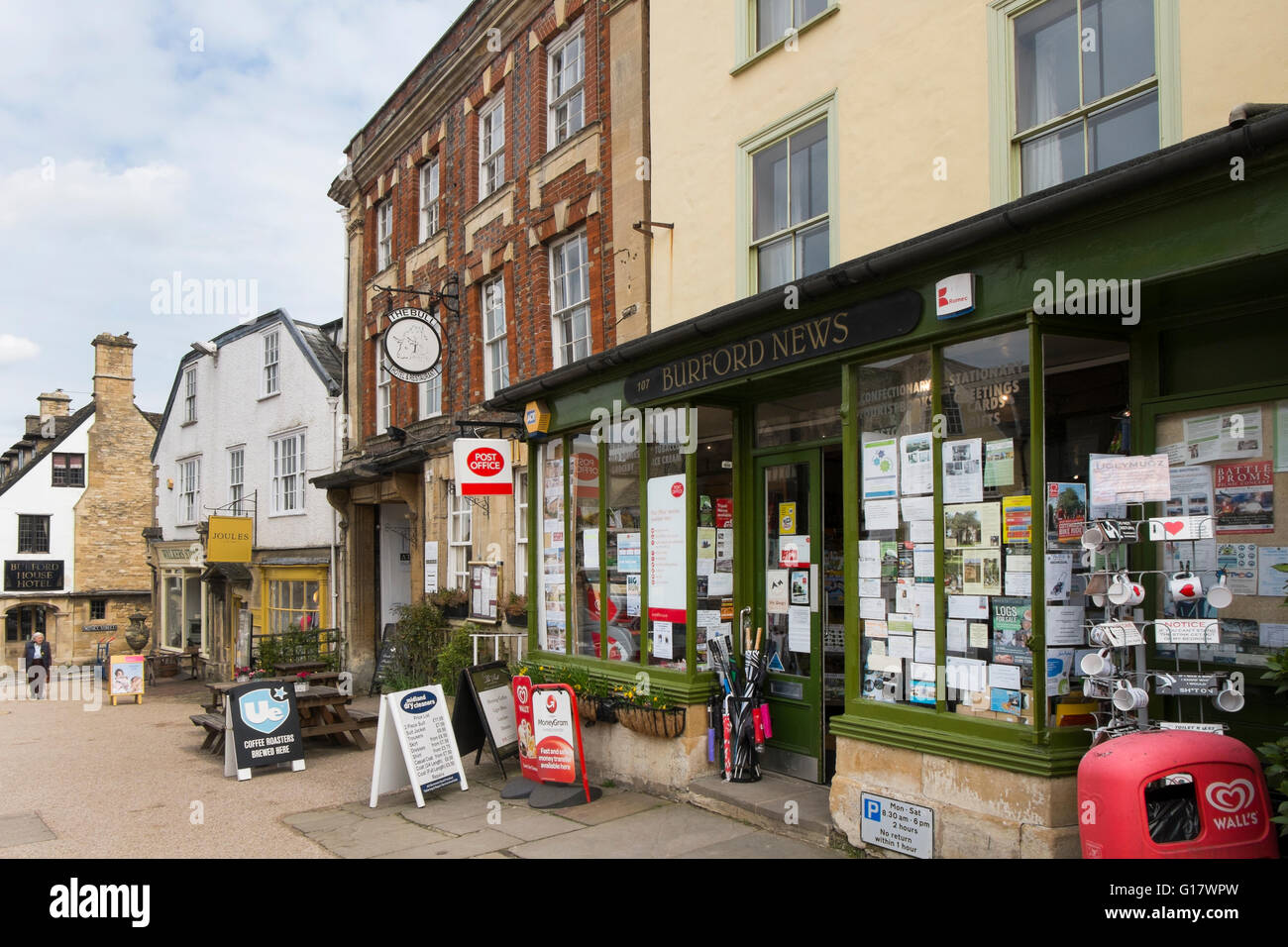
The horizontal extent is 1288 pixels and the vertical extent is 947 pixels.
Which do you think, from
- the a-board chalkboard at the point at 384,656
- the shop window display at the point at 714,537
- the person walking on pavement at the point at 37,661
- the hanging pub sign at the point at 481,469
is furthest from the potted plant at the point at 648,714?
the person walking on pavement at the point at 37,661

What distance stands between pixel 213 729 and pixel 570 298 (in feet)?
22.1

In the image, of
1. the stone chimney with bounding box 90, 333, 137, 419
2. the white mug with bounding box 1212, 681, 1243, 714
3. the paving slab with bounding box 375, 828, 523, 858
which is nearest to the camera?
the white mug with bounding box 1212, 681, 1243, 714

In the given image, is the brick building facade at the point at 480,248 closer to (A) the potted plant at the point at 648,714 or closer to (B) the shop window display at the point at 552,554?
(B) the shop window display at the point at 552,554

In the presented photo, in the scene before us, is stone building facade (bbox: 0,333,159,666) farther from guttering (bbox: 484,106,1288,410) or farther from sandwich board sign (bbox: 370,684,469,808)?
guttering (bbox: 484,106,1288,410)

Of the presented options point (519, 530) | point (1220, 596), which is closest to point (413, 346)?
point (519, 530)

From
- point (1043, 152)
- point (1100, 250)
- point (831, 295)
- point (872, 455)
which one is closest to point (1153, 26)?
point (1043, 152)

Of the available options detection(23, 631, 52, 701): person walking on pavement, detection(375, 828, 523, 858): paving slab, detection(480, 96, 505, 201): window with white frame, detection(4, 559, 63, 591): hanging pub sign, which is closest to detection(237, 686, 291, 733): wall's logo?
detection(375, 828, 523, 858): paving slab

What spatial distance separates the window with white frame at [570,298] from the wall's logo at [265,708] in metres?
5.08

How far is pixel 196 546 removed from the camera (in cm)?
2592

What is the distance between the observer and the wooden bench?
11.6 meters

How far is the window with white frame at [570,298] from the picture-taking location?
481 inches

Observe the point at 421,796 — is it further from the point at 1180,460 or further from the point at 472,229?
the point at 472,229

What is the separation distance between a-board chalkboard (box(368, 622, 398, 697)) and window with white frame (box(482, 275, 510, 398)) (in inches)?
180

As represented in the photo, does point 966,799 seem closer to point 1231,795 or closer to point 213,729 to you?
point 1231,795
